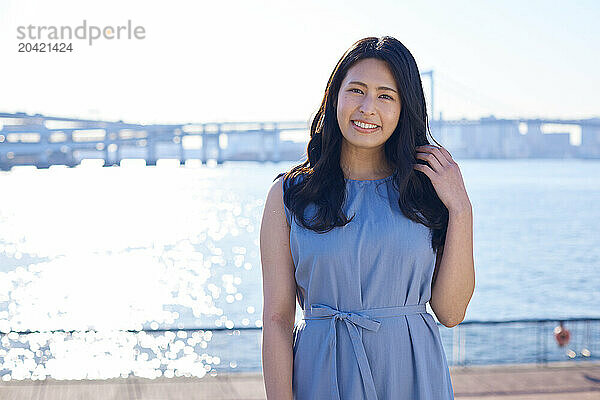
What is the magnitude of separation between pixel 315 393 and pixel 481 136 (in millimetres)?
38788

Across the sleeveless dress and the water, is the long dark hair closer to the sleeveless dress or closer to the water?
the sleeveless dress

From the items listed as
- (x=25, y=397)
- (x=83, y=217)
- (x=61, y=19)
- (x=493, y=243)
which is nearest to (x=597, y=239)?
(x=493, y=243)

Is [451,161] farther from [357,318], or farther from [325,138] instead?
[357,318]

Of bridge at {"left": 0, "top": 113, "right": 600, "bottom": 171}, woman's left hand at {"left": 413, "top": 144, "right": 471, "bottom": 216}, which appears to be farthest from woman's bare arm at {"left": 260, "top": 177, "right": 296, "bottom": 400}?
bridge at {"left": 0, "top": 113, "right": 600, "bottom": 171}

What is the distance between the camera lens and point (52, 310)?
21.0 meters

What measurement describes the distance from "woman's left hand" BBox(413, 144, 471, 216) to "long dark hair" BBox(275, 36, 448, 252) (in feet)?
0.10

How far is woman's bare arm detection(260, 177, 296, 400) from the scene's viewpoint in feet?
5.39

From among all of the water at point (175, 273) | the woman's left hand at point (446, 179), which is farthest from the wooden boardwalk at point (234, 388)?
the woman's left hand at point (446, 179)

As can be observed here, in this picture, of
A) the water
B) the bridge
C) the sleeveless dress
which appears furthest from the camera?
the bridge

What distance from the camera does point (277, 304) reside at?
165cm

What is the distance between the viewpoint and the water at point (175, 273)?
36.6ft

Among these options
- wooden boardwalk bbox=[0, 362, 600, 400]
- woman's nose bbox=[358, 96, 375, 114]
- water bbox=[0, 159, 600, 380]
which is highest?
woman's nose bbox=[358, 96, 375, 114]

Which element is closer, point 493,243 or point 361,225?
point 361,225

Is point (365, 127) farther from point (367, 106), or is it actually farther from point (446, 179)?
point (446, 179)
